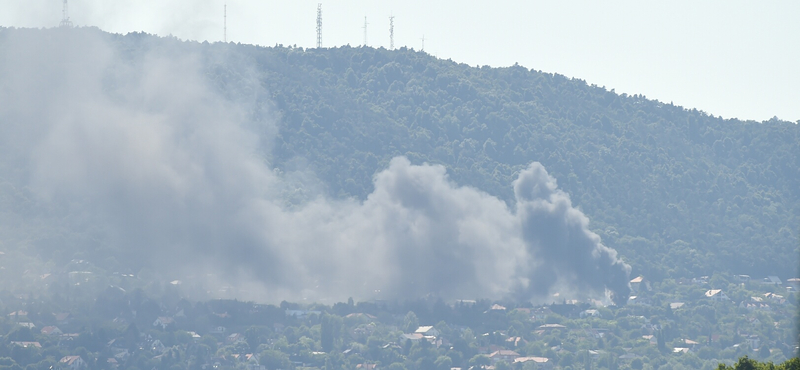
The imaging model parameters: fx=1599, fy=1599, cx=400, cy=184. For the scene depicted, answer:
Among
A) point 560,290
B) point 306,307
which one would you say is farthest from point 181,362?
point 560,290

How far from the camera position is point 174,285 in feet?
551

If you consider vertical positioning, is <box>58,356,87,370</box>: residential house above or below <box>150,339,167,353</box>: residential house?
below

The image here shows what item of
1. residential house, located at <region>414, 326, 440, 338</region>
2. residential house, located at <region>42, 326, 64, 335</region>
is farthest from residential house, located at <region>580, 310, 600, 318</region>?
residential house, located at <region>42, 326, 64, 335</region>

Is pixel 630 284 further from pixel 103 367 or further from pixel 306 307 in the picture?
pixel 103 367

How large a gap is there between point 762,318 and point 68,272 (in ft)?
247

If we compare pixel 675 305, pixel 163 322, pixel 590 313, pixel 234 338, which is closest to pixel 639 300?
pixel 675 305

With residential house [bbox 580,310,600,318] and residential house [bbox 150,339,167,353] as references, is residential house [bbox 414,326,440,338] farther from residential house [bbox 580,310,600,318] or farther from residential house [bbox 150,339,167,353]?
residential house [bbox 150,339,167,353]

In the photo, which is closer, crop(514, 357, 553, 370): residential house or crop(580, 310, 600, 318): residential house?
crop(514, 357, 553, 370): residential house

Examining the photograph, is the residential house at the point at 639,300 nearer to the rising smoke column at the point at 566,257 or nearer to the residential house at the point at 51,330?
the rising smoke column at the point at 566,257

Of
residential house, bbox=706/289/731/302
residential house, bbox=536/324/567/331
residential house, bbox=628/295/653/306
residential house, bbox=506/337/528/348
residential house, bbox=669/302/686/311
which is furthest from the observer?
residential house, bbox=706/289/731/302

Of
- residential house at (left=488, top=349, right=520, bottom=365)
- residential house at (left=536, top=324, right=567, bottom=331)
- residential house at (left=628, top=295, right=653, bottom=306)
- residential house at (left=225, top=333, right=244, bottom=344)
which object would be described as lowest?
residential house at (left=488, top=349, right=520, bottom=365)

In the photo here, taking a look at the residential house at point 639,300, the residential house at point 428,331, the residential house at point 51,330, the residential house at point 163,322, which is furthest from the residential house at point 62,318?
the residential house at point 639,300

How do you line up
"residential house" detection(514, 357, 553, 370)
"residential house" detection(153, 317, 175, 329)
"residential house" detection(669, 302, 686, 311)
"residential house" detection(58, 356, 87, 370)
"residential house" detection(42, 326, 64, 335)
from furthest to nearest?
"residential house" detection(669, 302, 686, 311)
"residential house" detection(153, 317, 175, 329)
"residential house" detection(42, 326, 64, 335)
"residential house" detection(514, 357, 553, 370)
"residential house" detection(58, 356, 87, 370)

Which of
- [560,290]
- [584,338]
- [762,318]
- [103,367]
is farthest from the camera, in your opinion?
[560,290]
